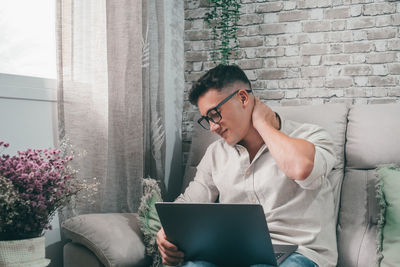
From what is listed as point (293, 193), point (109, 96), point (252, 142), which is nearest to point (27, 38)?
point (109, 96)

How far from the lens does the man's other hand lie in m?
1.42

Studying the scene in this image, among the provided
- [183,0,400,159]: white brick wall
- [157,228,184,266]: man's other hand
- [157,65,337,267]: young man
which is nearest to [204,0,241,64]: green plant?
[183,0,400,159]: white brick wall

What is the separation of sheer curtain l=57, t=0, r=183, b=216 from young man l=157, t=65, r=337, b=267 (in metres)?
0.31

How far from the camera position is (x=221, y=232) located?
1239 mm

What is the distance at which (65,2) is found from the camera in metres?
1.65

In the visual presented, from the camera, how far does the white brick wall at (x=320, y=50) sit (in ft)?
7.38

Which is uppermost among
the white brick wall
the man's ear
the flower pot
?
the white brick wall

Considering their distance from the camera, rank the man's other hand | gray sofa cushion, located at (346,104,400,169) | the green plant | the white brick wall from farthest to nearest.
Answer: the green plant → the white brick wall → gray sofa cushion, located at (346,104,400,169) → the man's other hand

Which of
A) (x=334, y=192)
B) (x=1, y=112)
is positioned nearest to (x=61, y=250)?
(x=1, y=112)

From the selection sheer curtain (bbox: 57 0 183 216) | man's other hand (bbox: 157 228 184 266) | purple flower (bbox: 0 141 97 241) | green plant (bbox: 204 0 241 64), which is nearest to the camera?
purple flower (bbox: 0 141 97 241)

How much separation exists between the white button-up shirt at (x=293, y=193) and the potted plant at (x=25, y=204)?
2.36 feet

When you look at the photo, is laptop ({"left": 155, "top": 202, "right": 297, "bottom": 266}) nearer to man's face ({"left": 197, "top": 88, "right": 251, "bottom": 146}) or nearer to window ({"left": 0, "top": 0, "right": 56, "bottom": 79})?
man's face ({"left": 197, "top": 88, "right": 251, "bottom": 146})

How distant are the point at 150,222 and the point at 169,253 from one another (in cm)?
24

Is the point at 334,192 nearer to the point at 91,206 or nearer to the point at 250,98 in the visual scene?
the point at 250,98
